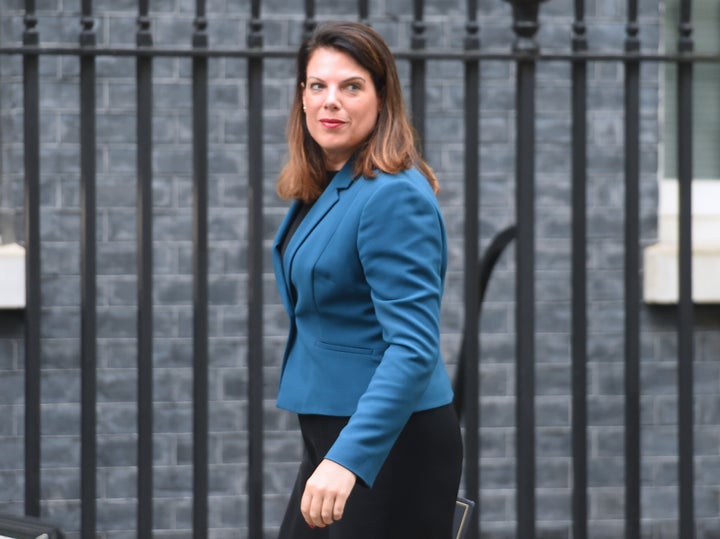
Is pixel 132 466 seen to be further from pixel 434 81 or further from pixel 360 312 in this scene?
pixel 360 312

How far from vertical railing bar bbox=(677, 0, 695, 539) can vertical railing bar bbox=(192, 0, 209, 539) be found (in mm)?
1277

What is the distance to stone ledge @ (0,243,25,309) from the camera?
523 cm

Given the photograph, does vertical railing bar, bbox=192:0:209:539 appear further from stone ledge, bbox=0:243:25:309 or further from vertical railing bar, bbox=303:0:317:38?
stone ledge, bbox=0:243:25:309

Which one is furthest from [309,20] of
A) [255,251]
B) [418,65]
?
[255,251]

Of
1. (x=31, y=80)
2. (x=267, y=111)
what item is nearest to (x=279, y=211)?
(x=267, y=111)

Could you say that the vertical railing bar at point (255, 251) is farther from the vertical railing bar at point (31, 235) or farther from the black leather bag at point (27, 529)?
the black leather bag at point (27, 529)

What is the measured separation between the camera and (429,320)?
2379mm

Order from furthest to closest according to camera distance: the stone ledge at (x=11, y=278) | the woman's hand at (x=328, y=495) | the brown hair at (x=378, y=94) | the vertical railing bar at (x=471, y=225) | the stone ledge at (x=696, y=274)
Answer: the stone ledge at (x=696, y=274) < the stone ledge at (x=11, y=278) < the vertical railing bar at (x=471, y=225) < the brown hair at (x=378, y=94) < the woman's hand at (x=328, y=495)

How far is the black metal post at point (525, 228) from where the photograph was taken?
11.2 ft

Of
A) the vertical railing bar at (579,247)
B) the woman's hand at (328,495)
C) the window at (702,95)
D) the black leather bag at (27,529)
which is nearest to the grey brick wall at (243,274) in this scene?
the window at (702,95)

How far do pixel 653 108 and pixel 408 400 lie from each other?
363 centimetres

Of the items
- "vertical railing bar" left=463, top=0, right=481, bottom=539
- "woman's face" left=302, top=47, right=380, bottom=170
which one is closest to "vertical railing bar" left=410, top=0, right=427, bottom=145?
"vertical railing bar" left=463, top=0, right=481, bottom=539

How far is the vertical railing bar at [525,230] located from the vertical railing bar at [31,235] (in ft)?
4.10

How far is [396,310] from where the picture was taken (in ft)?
7.70
